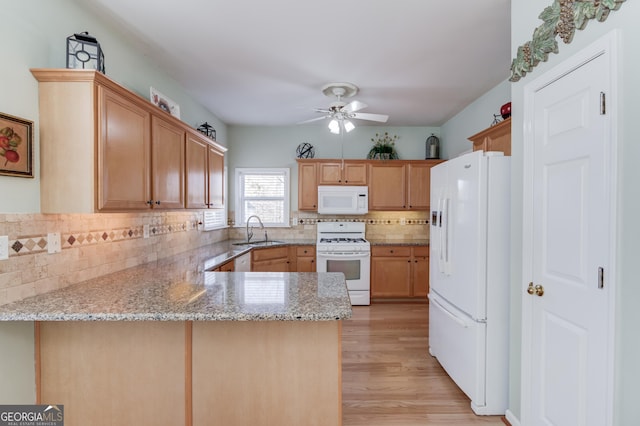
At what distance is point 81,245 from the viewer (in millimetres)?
1938

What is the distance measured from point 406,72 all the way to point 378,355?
9.06ft

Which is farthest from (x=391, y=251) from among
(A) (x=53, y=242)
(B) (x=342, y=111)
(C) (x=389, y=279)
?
(A) (x=53, y=242)

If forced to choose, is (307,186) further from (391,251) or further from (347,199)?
(391,251)

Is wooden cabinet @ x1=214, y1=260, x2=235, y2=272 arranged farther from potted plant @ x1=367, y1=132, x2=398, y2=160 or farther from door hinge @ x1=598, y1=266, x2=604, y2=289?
potted plant @ x1=367, y1=132, x2=398, y2=160

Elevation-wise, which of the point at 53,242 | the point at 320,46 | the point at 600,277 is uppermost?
the point at 320,46

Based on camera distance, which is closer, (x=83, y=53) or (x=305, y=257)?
(x=83, y=53)

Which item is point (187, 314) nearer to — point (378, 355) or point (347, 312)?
point (347, 312)

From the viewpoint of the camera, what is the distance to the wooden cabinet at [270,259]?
402cm

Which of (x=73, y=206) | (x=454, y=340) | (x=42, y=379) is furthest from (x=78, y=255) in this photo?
(x=454, y=340)

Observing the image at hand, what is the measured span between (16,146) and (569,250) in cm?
281

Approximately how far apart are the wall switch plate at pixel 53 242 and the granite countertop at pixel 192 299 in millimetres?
238

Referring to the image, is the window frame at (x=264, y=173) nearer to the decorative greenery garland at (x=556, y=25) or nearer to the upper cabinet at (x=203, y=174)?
the upper cabinet at (x=203, y=174)

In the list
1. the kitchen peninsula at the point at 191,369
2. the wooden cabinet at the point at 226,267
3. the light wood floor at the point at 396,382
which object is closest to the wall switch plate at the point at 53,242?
the kitchen peninsula at the point at 191,369

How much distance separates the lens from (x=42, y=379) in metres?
1.56
